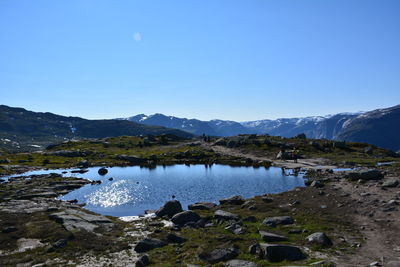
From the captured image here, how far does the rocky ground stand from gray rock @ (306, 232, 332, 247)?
0.05 m

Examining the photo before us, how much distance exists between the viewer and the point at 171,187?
77188 millimetres

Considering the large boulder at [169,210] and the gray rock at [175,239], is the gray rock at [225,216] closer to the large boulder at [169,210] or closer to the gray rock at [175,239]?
Result: the large boulder at [169,210]

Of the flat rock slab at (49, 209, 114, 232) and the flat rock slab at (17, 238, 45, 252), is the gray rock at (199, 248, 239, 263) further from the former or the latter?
the flat rock slab at (17, 238, 45, 252)

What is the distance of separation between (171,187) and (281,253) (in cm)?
5349

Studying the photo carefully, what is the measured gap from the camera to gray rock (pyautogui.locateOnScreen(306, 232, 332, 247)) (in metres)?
28.4

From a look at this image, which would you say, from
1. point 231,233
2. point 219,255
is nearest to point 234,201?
point 231,233

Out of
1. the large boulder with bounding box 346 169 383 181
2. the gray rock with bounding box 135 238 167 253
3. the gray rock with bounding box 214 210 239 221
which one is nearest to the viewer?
the gray rock with bounding box 135 238 167 253

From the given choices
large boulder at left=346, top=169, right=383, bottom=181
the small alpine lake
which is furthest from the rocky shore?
the small alpine lake

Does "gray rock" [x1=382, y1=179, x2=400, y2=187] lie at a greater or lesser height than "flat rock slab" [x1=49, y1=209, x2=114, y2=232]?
greater

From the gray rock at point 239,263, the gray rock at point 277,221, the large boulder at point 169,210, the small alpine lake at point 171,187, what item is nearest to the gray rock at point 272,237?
the gray rock at point 239,263

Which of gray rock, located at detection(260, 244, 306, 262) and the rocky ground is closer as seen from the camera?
gray rock, located at detection(260, 244, 306, 262)

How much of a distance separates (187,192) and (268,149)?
250ft

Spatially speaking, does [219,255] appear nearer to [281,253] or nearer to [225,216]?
[281,253]

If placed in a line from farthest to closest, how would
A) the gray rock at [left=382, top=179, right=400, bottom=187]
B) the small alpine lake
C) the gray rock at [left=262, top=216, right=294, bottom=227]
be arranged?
the small alpine lake
the gray rock at [left=382, top=179, right=400, bottom=187]
the gray rock at [left=262, top=216, right=294, bottom=227]
